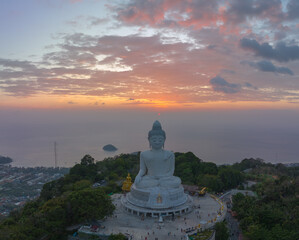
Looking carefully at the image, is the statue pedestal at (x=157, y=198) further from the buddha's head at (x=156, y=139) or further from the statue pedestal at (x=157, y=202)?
the buddha's head at (x=156, y=139)

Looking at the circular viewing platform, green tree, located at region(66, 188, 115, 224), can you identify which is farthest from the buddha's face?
green tree, located at region(66, 188, 115, 224)

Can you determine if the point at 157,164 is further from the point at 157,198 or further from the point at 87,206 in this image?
the point at 87,206

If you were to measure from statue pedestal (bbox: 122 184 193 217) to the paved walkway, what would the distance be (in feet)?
1.76

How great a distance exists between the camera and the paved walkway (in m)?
18.3

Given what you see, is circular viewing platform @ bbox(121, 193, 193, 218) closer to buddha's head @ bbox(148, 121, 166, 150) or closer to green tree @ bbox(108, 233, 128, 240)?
green tree @ bbox(108, 233, 128, 240)

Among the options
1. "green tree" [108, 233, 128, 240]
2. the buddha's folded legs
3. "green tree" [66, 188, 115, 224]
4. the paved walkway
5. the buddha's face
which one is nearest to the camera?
"green tree" [108, 233, 128, 240]

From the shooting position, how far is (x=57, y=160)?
91.5 m

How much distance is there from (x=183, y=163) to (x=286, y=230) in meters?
19.5

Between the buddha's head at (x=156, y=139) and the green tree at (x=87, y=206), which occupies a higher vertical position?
the buddha's head at (x=156, y=139)

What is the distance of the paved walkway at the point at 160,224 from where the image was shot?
1830cm

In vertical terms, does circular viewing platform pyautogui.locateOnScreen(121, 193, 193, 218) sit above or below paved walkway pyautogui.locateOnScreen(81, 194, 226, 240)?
above

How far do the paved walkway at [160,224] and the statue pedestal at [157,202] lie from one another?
0.54 meters

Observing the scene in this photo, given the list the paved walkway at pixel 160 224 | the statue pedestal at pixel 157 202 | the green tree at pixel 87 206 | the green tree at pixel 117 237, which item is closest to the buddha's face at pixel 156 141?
the statue pedestal at pixel 157 202

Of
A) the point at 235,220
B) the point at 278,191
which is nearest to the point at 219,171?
the point at 278,191
